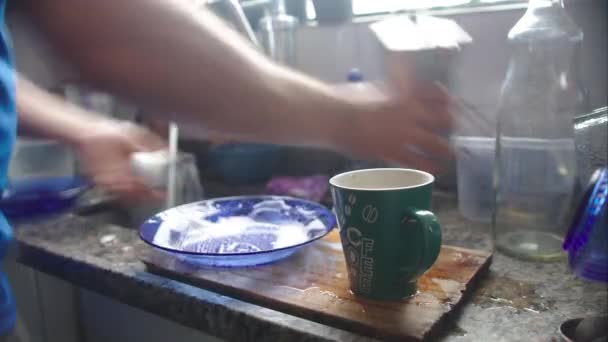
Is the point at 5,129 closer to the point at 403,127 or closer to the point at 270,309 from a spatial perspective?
the point at 270,309

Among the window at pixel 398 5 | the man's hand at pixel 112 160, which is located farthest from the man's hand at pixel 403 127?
the man's hand at pixel 112 160

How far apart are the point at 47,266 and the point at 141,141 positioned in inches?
11.0

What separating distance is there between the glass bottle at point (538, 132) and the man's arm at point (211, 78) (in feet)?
0.32

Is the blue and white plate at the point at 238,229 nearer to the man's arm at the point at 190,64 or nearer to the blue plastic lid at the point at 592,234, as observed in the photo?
the man's arm at the point at 190,64

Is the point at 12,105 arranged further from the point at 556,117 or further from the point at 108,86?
the point at 556,117

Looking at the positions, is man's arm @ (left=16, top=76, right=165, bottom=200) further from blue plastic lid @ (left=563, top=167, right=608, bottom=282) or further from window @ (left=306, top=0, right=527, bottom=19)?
blue plastic lid @ (left=563, top=167, right=608, bottom=282)

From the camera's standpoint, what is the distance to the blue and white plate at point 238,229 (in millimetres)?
561

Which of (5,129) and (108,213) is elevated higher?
(5,129)

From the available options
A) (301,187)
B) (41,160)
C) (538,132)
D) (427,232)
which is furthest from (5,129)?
(41,160)

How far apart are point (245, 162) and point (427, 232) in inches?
25.4

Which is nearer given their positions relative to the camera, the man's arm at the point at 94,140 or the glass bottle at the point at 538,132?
the glass bottle at the point at 538,132

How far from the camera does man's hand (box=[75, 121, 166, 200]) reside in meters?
0.77

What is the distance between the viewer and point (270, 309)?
0.48 metres

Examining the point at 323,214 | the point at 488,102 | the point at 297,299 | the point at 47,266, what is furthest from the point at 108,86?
the point at 488,102
